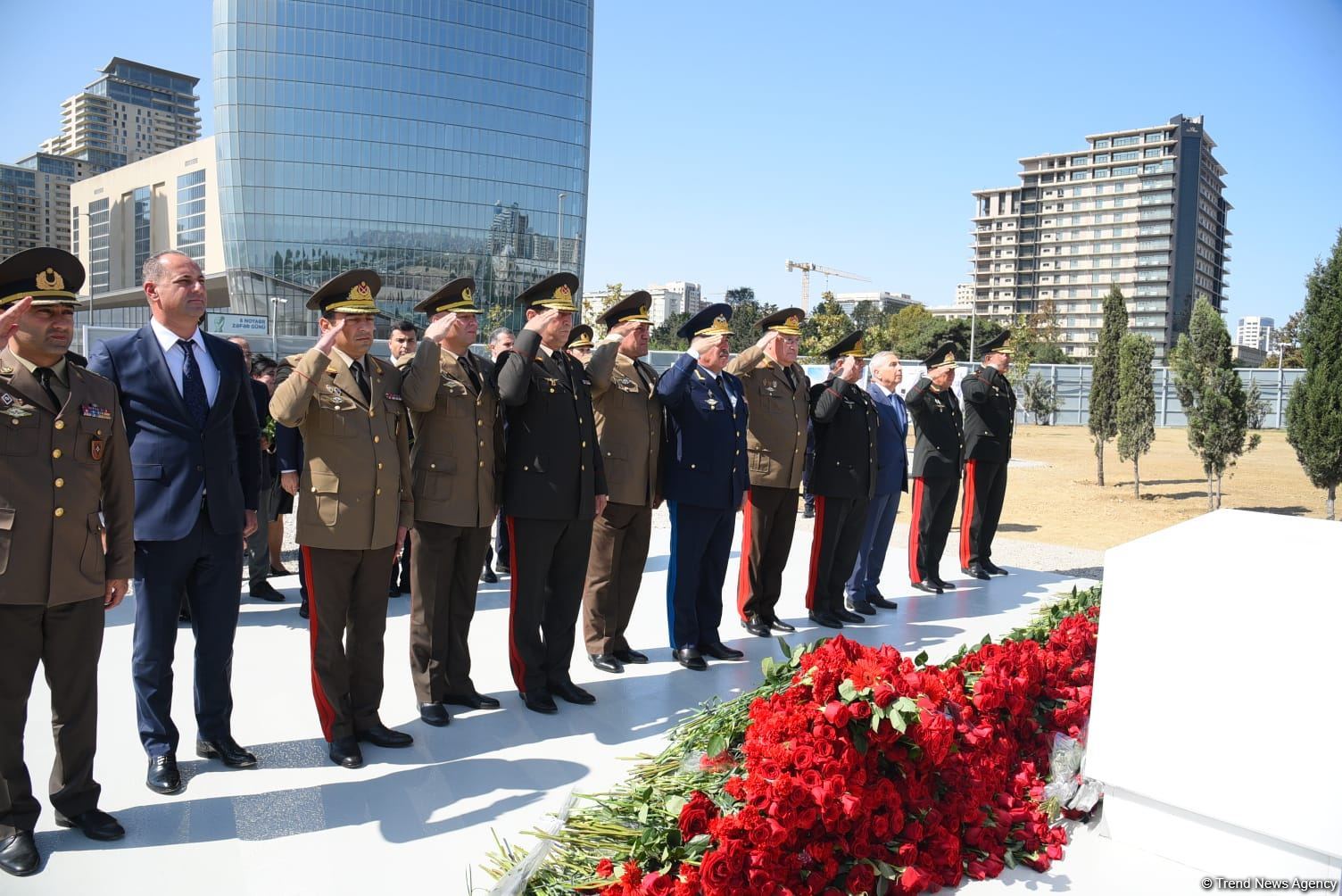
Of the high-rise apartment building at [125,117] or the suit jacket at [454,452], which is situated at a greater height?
the high-rise apartment building at [125,117]

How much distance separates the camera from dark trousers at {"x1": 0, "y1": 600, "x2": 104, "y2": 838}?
107 inches

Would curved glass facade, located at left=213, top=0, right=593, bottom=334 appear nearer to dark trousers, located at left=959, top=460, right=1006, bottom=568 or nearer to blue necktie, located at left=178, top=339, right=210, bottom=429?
dark trousers, located at left=959, top=460, right=1006, bottom=568

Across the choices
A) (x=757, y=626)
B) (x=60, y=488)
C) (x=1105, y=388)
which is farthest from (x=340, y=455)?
(x=1105, y=388)

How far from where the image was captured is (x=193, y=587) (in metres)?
3.42

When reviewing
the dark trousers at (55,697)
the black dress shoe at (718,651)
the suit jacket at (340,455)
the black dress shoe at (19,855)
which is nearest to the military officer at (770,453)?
the black dress shoe at (718,651)

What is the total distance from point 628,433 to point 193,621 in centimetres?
216

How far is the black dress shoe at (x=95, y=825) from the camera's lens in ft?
9.32

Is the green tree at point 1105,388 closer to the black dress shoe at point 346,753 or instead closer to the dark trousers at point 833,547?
the dark trousers at point 833,547

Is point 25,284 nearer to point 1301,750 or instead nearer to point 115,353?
point 115,353

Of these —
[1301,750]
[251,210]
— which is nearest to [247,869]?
[1301,750]

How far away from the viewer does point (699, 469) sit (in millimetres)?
4844

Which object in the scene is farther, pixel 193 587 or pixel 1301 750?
pixel 193 587

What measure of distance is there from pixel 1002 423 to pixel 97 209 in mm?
85695

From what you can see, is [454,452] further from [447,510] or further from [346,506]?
[346,506]
